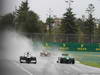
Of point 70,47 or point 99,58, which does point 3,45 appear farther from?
point 99,58

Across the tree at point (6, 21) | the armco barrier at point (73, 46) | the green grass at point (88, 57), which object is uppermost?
the tree at point (6, 21)

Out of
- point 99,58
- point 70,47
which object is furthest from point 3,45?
point 99,58

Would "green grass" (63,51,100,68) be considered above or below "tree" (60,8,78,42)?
below

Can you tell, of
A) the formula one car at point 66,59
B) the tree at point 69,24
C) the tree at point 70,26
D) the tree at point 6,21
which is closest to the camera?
the tree at point 6,21

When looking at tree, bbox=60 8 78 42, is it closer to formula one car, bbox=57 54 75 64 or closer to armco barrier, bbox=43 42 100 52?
armco barrier, bbox=43 42 100 52

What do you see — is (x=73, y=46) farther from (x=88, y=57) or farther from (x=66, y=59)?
(x=88, y=57)

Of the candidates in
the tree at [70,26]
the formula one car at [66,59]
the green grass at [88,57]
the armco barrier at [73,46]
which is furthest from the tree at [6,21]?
the tree at [70,26]

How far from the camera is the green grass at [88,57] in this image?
13.6 m

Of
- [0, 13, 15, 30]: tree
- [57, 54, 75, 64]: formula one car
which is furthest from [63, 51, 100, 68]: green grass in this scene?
[0, 13, 15, 30]: tree

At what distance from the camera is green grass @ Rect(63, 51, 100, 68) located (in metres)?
13.6

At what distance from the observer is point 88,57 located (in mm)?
16453

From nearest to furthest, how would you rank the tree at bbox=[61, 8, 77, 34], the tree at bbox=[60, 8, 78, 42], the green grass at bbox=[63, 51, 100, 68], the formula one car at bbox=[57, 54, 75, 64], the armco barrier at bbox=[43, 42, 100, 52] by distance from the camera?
the formula one car at bbox=[57, 54, 75, 64]
the armco barrier at bbox=[43, 42, 100, 52]
the green grass at bbox=[63, 51, 100, 68]
the tree at bbox=[60, 8, 78, 42]
the tree at bbox=[61, 8, 77, 34]

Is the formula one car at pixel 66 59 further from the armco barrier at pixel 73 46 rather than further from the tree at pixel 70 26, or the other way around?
the tree at pixel 70 26

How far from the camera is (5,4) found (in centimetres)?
249
